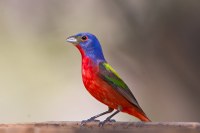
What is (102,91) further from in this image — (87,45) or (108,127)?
(108,127)

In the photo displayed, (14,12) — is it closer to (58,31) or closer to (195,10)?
(58,31)

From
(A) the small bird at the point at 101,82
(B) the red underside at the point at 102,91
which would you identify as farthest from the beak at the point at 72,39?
(B) the red underside at the point at 102,91

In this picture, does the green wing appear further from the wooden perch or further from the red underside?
the wooden perch

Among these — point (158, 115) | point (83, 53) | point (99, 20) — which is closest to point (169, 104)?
point (158, 115)

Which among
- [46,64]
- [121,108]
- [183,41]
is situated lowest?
[121,108]

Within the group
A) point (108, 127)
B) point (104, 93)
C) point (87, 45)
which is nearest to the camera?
point (108, 127)

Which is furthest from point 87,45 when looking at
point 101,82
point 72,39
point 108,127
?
point 108,127

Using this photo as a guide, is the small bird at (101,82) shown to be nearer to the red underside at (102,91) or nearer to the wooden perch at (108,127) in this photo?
the red underside at (102,91)
